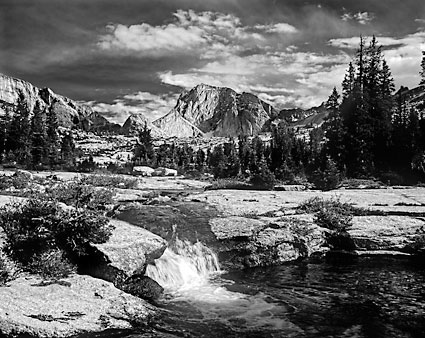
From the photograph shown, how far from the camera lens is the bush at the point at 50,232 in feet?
44.0

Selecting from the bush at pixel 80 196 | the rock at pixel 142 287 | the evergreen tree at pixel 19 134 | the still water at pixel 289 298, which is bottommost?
the still water at pixel 289 298

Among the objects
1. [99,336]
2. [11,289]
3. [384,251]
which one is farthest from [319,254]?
[11,289]

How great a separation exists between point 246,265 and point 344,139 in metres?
46.3

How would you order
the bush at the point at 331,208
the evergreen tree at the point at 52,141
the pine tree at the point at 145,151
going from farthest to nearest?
1. the pine tree at the point at 145,151
2. the evergreen tree at the point at 52,141
3. the bush at the point at 331,208

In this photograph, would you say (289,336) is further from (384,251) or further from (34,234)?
(384,251)

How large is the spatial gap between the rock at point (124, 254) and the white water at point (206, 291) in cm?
97

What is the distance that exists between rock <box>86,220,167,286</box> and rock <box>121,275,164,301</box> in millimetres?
261

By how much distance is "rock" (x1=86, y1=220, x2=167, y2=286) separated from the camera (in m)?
13.8

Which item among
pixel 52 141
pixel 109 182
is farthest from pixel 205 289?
pixel 52 141

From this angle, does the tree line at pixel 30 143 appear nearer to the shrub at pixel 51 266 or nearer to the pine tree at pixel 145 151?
the pine tree at pixel 145 151

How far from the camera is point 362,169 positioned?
55625 mm

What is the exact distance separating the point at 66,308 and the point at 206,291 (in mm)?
5917

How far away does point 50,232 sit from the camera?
14.0m

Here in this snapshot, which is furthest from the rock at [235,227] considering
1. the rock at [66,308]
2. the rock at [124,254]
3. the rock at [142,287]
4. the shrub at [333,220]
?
the rock at [66,308]
